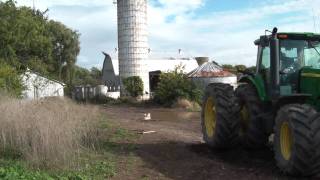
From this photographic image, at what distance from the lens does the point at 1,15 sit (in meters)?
39.5

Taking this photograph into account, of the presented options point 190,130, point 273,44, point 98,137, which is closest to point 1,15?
point 190,130

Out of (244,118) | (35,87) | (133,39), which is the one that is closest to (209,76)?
(133,39)

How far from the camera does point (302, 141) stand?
9.36 metres

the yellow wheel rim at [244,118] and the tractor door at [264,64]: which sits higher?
the tractor door at [264,64]

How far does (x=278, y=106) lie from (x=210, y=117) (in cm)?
272

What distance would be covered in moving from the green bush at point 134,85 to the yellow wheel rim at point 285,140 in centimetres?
3464

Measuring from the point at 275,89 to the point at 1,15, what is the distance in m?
31.7

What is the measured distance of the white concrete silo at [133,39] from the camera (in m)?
45.2

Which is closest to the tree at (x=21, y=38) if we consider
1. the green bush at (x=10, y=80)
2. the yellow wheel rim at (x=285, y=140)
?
the green bush at (x=10, y=80)

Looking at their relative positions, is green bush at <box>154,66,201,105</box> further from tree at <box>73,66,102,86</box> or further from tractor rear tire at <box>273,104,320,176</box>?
tree at <box>73,66,102,86</box>

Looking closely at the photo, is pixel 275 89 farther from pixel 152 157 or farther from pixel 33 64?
pixel 33 64

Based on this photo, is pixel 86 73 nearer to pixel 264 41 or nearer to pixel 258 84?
pixel 258 84

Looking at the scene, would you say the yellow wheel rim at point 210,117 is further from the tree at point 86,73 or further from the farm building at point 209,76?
the tree at point 86,73

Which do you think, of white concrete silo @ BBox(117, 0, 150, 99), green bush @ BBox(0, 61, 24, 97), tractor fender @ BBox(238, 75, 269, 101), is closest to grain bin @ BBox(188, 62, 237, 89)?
white concrete silo @ BBox(117, 0, 150, 99)
